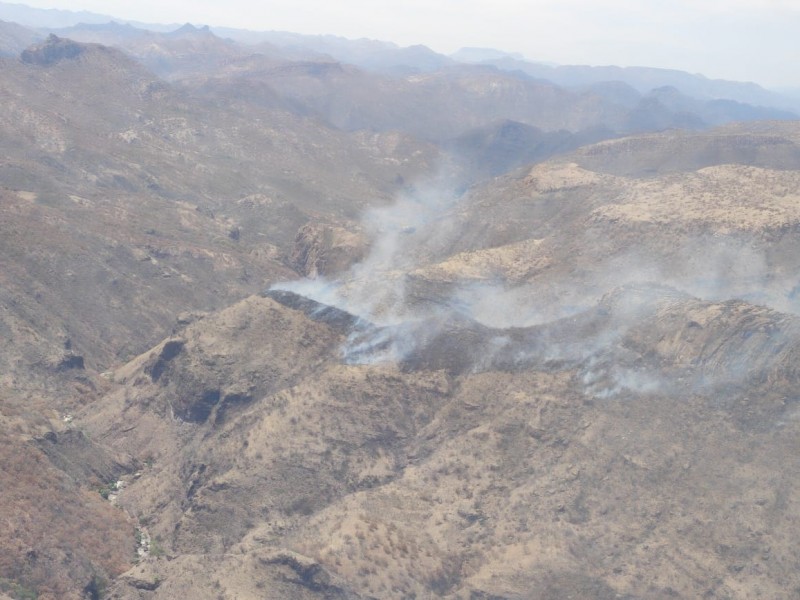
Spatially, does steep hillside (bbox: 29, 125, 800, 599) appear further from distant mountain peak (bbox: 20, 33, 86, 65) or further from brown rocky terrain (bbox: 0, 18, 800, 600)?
distant mountain peak (bbox: 20, 33, 86, 65)

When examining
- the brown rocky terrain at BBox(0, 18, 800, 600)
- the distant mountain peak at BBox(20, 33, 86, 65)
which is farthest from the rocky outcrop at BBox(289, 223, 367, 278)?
the distant mountain peak at BBox(20, 33, 86, 65)

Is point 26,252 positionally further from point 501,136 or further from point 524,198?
point 501,136

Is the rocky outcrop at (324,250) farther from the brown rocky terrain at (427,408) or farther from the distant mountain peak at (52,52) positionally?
the distant mountain peak at (52,52)

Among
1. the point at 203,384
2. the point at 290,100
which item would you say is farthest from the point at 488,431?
the point at 290,100

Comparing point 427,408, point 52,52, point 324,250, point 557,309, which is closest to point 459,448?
point 427,408

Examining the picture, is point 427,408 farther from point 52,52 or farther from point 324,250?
point 52,52

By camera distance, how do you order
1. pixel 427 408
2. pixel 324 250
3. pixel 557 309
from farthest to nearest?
pixel 324 250 < pixel 557 309 < pixel 427 408
